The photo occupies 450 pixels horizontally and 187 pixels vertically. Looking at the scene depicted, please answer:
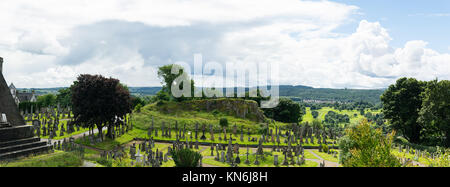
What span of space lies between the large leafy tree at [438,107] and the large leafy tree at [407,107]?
11.5 ft

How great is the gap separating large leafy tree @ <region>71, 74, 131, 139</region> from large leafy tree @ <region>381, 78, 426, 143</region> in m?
38.1

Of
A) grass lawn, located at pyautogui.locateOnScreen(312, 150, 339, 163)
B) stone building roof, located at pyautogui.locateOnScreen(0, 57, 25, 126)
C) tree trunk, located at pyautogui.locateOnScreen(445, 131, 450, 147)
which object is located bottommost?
grass lawn, located at pyautogui.locateOnScreen(312, 150, 339, 163)

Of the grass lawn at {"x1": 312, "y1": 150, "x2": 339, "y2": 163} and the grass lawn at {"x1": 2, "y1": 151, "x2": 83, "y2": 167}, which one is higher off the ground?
the grass lawn at {"x1": 2, "y1": 151, "x2": 83, "y2": 167}

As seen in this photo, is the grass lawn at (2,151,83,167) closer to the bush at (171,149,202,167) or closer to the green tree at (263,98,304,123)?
the bush at (171,149,202,167)

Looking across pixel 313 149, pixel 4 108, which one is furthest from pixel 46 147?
pixel 313 149

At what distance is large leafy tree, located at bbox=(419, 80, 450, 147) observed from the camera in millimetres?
32144

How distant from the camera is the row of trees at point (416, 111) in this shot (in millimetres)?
32938

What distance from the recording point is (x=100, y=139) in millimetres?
29328

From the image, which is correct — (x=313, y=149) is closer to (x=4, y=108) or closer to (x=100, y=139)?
(x=100, y=139)

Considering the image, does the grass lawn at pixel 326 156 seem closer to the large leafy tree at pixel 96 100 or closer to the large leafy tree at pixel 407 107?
the large leafy tree at pixel 407 107

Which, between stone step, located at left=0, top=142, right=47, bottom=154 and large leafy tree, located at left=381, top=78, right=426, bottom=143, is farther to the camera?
large leafy tree, located at left=381, top=78, right=426, bottom=143

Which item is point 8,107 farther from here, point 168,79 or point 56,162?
point 168,79

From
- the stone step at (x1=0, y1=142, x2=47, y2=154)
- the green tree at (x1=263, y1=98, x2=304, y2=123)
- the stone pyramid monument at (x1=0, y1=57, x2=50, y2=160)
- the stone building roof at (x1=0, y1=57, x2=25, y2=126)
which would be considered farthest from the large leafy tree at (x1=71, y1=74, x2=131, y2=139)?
the green tree at (x1=263, y1=98, x2=304, y2=123)
